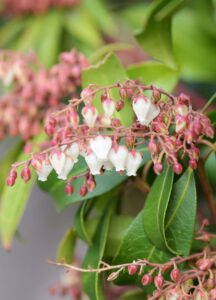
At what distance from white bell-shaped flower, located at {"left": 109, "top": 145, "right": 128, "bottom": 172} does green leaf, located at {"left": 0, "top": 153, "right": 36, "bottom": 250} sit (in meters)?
0.37

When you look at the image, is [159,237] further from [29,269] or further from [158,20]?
[29,269]

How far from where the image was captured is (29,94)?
104 centimetres

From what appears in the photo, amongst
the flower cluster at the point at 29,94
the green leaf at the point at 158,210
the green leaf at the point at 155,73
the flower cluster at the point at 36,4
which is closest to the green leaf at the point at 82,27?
the flower cluster at the point at 36,4

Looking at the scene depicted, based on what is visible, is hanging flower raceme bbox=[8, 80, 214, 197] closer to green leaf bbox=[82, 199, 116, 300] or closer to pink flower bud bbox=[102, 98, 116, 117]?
pink flower bud bbox=[102, 98, 116, 117]

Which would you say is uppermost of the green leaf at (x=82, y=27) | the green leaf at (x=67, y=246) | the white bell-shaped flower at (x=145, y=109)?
the green leaf at (x=82, y=27)

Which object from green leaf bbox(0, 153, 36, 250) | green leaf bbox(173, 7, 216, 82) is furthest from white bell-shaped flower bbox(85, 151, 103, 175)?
green leaf bbox(173, 7, 216, 82)

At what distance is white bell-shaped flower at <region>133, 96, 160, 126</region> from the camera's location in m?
0.68

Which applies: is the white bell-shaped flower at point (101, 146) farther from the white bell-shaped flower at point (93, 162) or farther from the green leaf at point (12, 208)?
the green leaf at point (12, 208)

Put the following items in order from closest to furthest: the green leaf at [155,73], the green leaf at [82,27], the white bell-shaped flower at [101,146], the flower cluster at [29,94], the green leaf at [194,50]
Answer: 1. the white bell-shaped flower at [101,146]
2. the green leaf at [155,73]
3. the flower cluster at [29,94]
4. the green leaf at [194,50]
5. the green leaf at [82,27]

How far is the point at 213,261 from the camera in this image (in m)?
0.73

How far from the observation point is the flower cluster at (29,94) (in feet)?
3.36

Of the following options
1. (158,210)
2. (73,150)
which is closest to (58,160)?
(73,150)

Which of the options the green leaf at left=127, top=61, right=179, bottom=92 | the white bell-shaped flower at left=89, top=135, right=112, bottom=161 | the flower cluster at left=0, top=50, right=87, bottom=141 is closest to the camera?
the white bell-shaped flower at left=89, top=135, right=112, bottom=161

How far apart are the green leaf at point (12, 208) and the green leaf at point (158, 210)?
12.4 inches
